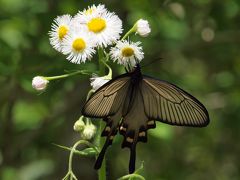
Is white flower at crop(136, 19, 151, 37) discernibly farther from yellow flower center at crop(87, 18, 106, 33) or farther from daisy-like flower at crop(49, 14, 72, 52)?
daisy-like flower at crop(49, 14, 72, 52)

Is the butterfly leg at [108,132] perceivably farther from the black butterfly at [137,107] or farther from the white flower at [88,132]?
the white flower at [88,132]

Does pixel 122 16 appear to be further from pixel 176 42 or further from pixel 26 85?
pixel 26 85

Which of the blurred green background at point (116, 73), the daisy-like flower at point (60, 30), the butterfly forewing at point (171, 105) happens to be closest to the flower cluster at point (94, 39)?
the daisy-like flower at point (60, 30)

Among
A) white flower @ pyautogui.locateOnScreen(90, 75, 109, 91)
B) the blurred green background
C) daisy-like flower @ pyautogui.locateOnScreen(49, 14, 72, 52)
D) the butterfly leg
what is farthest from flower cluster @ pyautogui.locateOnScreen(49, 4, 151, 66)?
the blurred green background

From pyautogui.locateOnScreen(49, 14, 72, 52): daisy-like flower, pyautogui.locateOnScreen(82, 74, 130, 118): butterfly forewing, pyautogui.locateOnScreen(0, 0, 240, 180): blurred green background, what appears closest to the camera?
pyautogui.locateOnScreen(82, 74, 130, 118): butterfly forewing

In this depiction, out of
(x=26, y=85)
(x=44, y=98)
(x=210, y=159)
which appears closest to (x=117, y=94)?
(x=26, y=85)

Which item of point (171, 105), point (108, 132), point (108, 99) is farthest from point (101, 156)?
point (171, 105)
